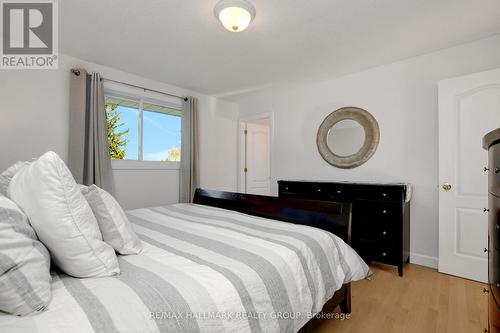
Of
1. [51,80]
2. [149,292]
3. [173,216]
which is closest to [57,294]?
[149,292]

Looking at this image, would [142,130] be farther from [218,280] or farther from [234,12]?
[218,280]

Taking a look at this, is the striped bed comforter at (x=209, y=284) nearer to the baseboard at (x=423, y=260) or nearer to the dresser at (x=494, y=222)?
the dresser at (x=494, y=222)

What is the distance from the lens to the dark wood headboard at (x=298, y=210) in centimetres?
164

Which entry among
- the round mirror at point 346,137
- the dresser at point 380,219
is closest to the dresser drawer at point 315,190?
the dresser at point 380,219

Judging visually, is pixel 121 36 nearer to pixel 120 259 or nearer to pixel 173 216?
pixel 173 216

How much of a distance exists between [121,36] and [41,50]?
978 millimetres

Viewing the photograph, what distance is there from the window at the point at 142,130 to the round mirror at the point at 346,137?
2.44m

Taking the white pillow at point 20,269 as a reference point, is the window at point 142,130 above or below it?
above

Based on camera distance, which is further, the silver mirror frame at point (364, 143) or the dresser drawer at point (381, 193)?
the silver mirror frame at point (364, 143)

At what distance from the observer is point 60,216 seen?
33.8 inches

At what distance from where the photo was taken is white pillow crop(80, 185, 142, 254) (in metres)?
1.11

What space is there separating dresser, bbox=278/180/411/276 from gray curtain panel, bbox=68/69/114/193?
9.30ft

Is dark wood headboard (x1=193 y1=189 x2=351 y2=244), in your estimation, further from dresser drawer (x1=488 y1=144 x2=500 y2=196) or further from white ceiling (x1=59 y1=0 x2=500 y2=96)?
white ceiling (x1=59 y1=0 x2=500 y2=96)

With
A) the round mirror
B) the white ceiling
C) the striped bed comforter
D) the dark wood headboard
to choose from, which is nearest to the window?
the white ceiling
